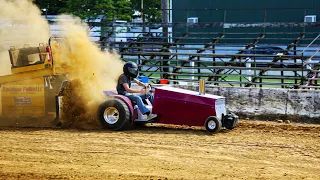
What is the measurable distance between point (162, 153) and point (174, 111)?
255 centimetres

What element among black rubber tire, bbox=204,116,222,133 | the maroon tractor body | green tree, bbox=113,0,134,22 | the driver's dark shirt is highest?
green tree, bbox=113,0,134,22

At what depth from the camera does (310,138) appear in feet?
38.6

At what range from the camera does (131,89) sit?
13000mm

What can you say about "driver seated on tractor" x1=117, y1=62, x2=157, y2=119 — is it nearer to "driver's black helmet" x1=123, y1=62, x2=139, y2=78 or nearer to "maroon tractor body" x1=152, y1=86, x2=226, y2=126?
"driver's black helmet" x1=123, y1=62, x2=139, y2=78

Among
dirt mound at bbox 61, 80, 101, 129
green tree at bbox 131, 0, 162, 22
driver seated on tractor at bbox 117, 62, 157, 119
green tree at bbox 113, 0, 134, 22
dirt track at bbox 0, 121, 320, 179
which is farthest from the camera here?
green tree at bbox 131, 0, 162, 22

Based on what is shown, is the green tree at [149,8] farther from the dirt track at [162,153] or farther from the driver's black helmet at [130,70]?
the dirt track at [162,153]

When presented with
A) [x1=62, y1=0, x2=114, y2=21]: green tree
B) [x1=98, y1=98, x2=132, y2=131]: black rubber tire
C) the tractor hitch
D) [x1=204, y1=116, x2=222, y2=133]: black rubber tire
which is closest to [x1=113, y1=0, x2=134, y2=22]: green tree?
[x1=62, y1=0, x2=114, y2=21]: green tree

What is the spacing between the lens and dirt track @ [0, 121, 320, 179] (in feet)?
28.6

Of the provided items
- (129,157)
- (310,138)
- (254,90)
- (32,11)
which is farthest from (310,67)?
(129,157)

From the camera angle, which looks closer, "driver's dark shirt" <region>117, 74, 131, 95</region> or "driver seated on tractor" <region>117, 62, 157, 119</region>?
"driver seated on tractor" <region>117, 62, 157, 119</region>

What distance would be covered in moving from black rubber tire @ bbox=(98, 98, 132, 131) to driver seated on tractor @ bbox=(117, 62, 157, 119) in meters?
0.32

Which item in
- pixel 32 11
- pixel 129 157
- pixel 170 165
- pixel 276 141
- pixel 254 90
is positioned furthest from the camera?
pixel 32 11

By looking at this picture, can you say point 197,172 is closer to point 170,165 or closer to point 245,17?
point 170,165

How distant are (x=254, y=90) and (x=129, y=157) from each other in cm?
626
